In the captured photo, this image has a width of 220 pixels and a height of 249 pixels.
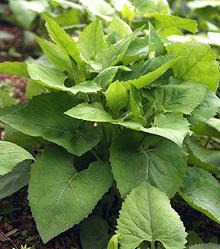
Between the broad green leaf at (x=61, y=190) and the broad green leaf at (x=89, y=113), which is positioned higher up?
the broad green leaf at (x=89, y=113)

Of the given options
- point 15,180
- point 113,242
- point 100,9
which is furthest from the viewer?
point 100,9

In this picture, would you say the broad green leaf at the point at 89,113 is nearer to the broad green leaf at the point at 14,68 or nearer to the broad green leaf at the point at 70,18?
the broad green leaf at the point at 14,68

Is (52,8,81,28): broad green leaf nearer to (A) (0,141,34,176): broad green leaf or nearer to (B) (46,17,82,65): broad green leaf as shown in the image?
(B) (46,17,82,65): broad green leaf

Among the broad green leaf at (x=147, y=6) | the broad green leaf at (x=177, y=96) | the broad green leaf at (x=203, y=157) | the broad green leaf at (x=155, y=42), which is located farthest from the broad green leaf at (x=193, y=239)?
the broad green leaf at (x=147, y=6)

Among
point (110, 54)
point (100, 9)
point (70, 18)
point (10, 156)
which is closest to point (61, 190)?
point (10, 156)

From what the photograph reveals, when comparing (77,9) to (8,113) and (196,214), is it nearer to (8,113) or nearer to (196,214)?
(8,113)

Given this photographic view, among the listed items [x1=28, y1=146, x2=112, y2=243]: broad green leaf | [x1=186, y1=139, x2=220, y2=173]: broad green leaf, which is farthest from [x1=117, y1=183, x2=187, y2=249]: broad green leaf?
[x1=186, y1=139, x2=220, y2=173]: broad green leaf

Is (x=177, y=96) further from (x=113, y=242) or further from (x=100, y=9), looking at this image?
(x=100, y=9)
